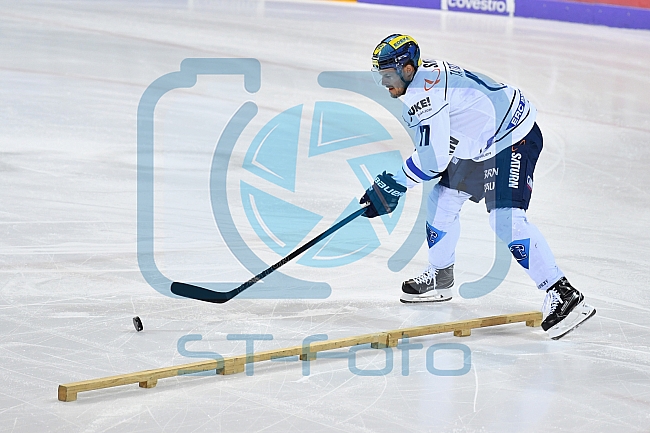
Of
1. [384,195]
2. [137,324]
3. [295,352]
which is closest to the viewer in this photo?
[295,352]

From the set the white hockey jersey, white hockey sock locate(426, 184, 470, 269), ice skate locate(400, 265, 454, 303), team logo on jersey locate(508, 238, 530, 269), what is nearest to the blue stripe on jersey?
the white hockey jersey

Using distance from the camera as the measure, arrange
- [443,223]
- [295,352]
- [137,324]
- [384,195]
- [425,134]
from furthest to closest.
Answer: [443,223]
[384,195]
[425,134]
[137,324]
[295,352]

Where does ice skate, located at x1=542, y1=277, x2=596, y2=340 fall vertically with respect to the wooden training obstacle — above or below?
above

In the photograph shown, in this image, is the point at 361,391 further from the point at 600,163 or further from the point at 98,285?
the point at 600,163

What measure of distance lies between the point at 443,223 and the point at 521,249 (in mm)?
513

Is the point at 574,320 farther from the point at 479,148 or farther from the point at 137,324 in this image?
the point at 137,324

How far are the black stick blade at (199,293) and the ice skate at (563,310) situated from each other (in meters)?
1.34

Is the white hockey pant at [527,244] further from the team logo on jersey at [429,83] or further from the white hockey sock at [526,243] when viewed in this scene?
the team logo on jersey at [429,83]

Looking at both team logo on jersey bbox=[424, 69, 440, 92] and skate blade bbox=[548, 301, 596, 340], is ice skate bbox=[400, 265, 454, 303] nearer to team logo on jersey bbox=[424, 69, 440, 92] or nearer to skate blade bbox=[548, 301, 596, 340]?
skate blade bbox=[548, 301, 596, 340]

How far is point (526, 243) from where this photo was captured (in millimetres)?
4105

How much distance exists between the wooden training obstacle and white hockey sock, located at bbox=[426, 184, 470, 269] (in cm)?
53

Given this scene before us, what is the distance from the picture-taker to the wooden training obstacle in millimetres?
3250

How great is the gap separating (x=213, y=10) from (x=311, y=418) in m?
14.7

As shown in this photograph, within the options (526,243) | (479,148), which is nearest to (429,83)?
(479,148)
